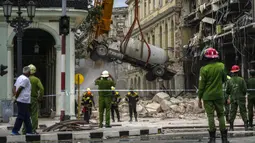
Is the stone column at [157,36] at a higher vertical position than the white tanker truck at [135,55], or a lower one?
higher

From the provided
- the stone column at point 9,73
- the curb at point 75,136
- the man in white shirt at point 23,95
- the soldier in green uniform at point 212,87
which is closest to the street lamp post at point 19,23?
the stone column at point 9,73

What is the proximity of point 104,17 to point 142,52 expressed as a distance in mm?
5988

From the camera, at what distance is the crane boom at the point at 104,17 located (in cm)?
3262

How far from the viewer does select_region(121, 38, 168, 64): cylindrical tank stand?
122ft

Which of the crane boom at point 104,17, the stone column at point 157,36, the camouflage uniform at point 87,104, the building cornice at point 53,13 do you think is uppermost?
the stone column at point 157,36

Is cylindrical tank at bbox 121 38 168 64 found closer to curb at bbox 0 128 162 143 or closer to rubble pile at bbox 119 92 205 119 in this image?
rubble pile at bbox 119 92 205 119

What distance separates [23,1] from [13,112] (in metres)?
4.88

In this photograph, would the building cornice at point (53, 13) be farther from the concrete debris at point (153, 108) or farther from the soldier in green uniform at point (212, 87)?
the soldier in green uniform at point (212, 87)

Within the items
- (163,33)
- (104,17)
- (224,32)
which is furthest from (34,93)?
(163,33)

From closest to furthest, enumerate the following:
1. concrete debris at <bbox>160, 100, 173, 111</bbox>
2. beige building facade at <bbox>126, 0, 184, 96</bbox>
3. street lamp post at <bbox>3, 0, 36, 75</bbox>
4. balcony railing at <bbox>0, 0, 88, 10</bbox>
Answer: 1. street lamp post at <bbox>3, 0, 36, 75</bbox>
2. balcony railing at <bbox>0, 0, 88, 10</bbox>
3. concrete debris at <bbox>160, 100, 173, 111</bbox>
4. beige building facade at <bbox>126, 0, 184, 96</bbox>

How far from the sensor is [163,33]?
61.3 metres

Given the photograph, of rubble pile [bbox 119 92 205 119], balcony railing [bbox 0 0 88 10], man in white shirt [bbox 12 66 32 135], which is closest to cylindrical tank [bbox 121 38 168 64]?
rubble pile [bbox 119 92 205 119]

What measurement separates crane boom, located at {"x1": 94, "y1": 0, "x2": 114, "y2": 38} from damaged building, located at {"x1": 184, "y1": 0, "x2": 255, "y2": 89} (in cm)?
933

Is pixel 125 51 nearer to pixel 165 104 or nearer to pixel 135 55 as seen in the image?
pixel 135 55
